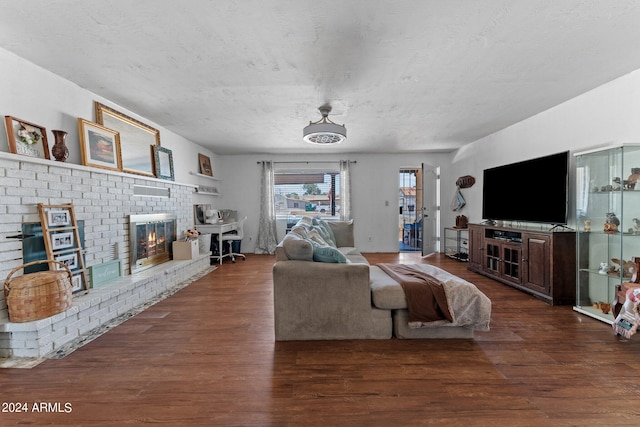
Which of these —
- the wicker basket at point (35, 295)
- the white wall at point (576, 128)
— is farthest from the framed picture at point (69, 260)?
the white wall at point (576, 128)

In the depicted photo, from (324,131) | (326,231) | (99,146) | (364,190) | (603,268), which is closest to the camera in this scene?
(603,268)

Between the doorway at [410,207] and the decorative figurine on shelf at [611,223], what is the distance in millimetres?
4966

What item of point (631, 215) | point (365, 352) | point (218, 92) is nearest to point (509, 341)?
point (365, 352)

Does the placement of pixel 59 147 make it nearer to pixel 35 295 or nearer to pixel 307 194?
pixel 35 295

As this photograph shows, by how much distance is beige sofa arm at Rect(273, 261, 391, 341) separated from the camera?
7.72ft

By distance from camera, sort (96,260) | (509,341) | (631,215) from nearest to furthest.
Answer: (509,341), (631,215), (96,260)

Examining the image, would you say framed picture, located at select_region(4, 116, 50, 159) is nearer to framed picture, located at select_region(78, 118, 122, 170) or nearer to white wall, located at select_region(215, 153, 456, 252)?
framed picture, located at select_region(78, 118, 122, 170)

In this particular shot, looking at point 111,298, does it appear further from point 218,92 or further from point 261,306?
point 218,92

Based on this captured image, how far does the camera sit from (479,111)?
3775 millimetres

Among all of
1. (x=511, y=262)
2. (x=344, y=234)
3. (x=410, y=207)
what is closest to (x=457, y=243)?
(x=410, y=207)

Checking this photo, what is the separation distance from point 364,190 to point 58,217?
5.57 metres

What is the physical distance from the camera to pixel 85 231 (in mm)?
2900

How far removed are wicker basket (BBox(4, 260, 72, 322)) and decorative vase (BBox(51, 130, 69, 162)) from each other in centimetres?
105

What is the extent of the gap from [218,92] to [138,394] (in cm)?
284
